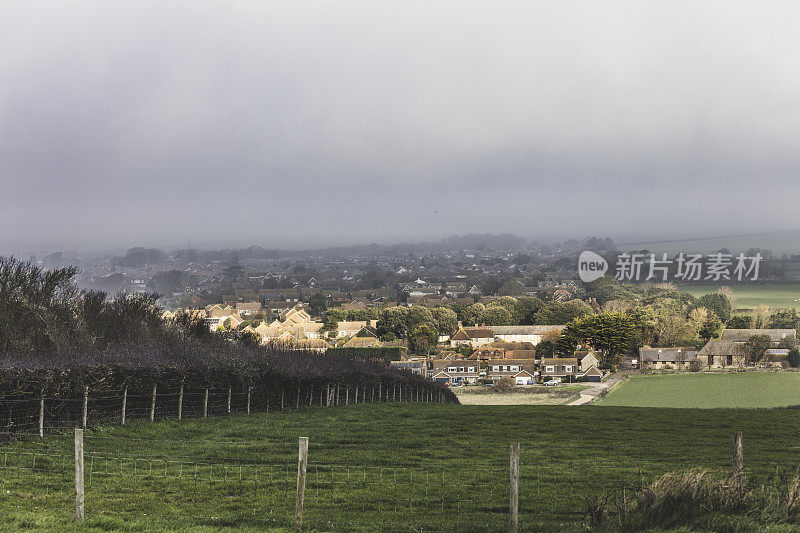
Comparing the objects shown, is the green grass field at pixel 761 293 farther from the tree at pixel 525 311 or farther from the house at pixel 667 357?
the house at pixel 667 357

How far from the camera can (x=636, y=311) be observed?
117 metres

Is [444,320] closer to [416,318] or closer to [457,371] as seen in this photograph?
[416,318]

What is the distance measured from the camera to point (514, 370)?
328 ft

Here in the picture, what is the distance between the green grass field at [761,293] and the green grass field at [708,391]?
194 feet

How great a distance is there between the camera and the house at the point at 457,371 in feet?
320

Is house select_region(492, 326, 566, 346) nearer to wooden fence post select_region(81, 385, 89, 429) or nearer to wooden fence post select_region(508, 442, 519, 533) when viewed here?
wooden fence post select_region(81, 385, 89, 429)

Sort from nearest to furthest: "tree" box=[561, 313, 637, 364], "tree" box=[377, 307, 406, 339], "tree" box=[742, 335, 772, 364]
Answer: "tree" box=[742, 335, 772, 364], "tree" box=[561, 313, 637, 364], "tree" box=[377, 307, 406, 339]

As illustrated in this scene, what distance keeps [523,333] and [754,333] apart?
132 feet

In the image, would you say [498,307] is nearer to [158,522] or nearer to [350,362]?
[350,362]

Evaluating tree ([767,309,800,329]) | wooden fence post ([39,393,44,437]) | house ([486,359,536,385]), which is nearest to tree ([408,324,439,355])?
house ([486,359,536,385])

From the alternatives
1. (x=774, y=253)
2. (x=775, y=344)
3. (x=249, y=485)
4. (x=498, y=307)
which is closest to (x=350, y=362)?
(x=249, y=485)

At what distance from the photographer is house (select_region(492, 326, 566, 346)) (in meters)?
129

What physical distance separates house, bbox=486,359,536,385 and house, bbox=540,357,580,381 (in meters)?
1.68

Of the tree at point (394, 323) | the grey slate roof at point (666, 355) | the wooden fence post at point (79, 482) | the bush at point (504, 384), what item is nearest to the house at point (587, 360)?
the grey slate roof at point (666, 355)
